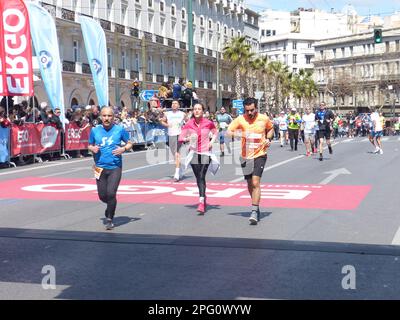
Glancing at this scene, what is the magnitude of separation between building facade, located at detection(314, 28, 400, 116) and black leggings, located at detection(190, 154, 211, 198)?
84596mm

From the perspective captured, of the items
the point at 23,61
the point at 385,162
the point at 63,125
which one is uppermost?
the point at 23,61

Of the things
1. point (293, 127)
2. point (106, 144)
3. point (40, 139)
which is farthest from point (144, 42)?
point (106, 144)

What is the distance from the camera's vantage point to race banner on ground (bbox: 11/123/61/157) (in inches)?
843

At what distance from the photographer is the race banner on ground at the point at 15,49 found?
2183 cm

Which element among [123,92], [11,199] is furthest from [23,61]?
[123,92]

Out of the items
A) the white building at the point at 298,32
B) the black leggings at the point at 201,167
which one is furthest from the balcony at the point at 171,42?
the black leggings at the point at 201,167

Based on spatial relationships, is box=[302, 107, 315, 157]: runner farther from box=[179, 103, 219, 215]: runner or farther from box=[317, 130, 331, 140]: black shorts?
box=[179, 103, 219, 215]: runner

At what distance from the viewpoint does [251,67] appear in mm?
73125

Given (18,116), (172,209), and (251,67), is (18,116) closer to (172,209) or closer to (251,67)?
(172,209)

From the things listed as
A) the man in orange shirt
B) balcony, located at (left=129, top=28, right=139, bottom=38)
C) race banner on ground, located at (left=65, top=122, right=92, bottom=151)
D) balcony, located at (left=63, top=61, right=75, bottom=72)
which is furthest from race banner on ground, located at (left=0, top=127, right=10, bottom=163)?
balcony, located at (left=129, top=28, right=139, bottom=38)

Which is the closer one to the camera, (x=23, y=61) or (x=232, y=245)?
(x=232, y=245)

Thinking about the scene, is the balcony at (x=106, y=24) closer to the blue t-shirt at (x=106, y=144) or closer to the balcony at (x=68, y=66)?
the balcony at (x=68, y=66)
